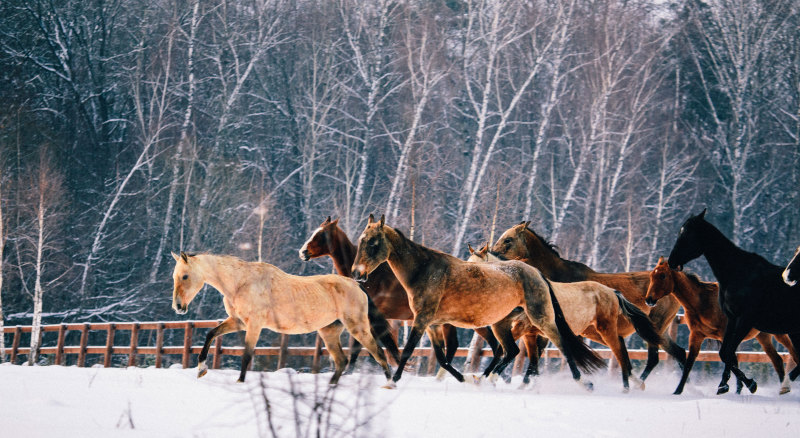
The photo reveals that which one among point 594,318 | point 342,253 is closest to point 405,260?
point 342,253

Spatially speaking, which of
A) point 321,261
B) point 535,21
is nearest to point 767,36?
point 535,21

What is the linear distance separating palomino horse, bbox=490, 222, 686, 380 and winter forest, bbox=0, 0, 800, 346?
1222 cm

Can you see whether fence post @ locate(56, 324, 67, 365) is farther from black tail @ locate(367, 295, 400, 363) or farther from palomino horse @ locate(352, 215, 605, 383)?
palomino horse @ locate(352, 215, 605, 383)

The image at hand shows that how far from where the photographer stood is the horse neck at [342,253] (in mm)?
11500

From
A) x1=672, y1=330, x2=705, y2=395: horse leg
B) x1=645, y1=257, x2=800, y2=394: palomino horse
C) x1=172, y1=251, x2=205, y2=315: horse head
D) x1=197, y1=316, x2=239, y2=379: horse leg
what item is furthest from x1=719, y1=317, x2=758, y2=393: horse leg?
x1=172, y1=251, x2=205, y2=315: horse head

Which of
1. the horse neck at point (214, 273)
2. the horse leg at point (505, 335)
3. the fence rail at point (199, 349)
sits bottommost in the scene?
the fence rail at point (199, 349)

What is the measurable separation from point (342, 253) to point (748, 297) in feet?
16.5

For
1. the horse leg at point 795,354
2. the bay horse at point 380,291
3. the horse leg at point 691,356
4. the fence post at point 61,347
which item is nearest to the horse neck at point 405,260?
the bay horse at point 380,291

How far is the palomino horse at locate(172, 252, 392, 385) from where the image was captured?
8.66 metres

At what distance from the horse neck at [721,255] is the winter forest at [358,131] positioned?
1464cm

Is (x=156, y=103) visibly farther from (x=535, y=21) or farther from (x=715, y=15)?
(x=715, y=15)

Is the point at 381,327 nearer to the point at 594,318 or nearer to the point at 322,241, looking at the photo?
the point at 322,241

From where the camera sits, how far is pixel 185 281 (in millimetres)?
8680

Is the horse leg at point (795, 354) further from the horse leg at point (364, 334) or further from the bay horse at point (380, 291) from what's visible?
the horse leg at point (364, 334)
